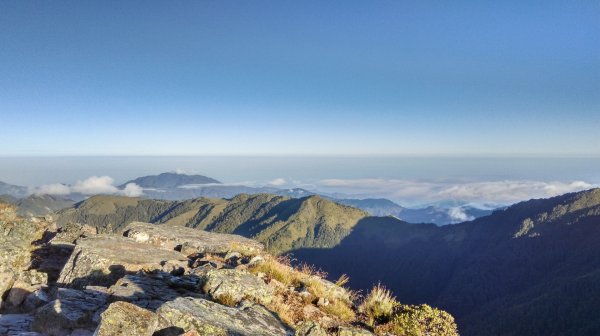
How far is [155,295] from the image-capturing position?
1514 cm

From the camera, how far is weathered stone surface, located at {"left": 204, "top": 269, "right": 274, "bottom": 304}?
1534 cm

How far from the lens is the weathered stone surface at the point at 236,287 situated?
15.3 m

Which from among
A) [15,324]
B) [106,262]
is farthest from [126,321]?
[106,262]

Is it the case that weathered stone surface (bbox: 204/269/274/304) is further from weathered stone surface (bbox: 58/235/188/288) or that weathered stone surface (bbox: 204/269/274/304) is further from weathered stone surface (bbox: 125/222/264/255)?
weathered stone surface (bbox: 125/222/264/255)

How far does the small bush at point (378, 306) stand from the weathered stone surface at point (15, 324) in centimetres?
1285

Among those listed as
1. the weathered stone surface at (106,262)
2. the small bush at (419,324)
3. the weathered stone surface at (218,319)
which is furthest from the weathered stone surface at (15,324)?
the small bush at (419,324)

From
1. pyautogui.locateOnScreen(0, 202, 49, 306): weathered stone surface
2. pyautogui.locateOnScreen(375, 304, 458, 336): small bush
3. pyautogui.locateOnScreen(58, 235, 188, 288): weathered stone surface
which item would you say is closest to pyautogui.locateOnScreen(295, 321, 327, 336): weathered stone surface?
pyautogui.locateOnScreen(375, 304, 458, 336): small bush

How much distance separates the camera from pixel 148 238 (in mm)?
27672

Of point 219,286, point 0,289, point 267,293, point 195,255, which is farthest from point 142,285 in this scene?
point 195,255

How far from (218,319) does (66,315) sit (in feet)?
18.0

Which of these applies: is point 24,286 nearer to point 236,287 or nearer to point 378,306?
point 236,287

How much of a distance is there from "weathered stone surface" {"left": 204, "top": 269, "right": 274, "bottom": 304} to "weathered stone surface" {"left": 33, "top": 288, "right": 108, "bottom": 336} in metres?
3.86

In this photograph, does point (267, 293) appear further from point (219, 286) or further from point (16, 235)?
point (16, 235)

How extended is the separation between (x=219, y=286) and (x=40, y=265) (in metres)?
12.5
